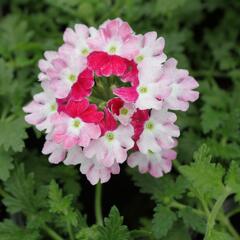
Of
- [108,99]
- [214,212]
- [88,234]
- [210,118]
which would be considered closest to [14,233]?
[88,234]

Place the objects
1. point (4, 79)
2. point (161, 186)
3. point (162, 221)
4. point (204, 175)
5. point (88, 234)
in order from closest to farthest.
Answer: point (204, 175)
point (88, 234)
point (162, 221)
point (161, 186)
point (4, 79)

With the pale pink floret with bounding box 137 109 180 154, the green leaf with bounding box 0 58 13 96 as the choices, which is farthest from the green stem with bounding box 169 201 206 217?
the green leaf with bounding box 0 58 13 96

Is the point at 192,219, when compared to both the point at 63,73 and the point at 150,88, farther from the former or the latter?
the point at 63,73

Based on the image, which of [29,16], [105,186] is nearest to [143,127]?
[105,186]

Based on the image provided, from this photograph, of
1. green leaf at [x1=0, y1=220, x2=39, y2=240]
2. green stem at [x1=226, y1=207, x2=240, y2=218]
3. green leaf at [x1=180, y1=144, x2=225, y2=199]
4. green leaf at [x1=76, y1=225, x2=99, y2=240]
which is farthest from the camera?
green stem at [x1=226, y1=207, x2=240, y2=218]

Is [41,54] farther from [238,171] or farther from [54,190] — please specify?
[238,171]

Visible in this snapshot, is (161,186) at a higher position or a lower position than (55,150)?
lower

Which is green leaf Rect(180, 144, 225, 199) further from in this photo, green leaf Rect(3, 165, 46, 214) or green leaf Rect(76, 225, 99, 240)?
green leaf Rect(3, 165, 46, 214)
